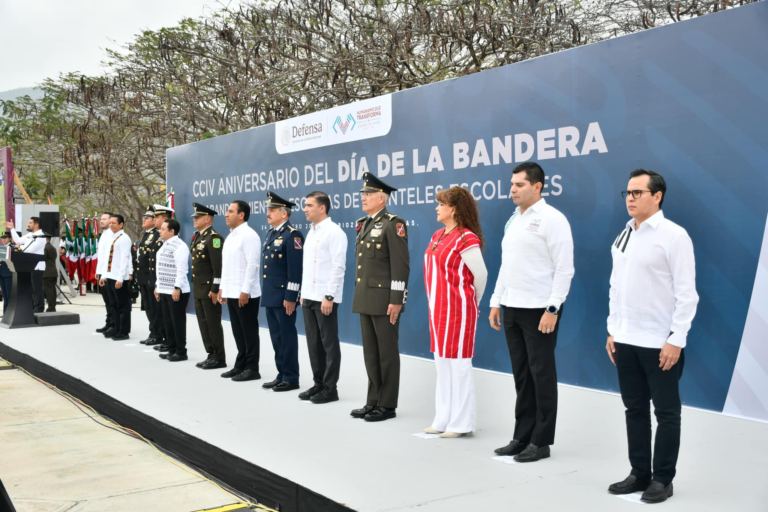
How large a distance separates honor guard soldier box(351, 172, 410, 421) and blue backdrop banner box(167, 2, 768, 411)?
149 centimetres

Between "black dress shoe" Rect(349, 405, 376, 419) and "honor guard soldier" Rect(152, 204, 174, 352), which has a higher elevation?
"honor guard soldier" Rect(152, 204, 174, 352)

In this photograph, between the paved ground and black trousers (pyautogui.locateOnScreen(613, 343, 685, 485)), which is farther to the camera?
the paved ground

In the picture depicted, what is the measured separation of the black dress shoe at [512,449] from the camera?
353cm

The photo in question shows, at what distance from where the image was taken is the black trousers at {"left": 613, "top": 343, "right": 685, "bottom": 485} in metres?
2.87

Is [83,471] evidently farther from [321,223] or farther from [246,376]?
[321,223]

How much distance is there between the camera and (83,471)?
401cm

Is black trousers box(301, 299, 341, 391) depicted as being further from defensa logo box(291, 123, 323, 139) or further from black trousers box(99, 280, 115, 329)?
black trousers box(99, 280, 115, 329)

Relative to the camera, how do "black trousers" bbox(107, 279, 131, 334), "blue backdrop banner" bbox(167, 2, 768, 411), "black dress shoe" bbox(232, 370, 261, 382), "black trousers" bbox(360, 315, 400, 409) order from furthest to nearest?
1. "black trousers" bbox(107, 279, 131, 334)
2. "black dress shoe" bbox(232, 370, 261, 382)
3. "black trousers" bbox(360, 315, 400, 409)
4. "blue backdrop banner" bbox(167, 2, 768, 411)

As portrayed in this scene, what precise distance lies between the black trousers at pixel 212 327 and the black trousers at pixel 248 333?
1.44 feet

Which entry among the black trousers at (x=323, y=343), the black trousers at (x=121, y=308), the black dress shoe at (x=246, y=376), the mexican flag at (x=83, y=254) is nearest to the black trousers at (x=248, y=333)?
the black dress shoe at (x=246, y=376)

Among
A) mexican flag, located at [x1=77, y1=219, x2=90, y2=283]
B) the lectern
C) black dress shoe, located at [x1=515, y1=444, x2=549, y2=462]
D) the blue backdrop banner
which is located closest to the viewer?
black dress shoe, located at [x1=515, y1=444, x2=549, y2=462]

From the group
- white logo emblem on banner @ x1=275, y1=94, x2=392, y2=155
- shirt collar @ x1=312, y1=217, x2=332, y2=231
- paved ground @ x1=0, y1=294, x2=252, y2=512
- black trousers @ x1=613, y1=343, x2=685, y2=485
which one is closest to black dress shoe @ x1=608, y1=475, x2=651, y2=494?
black trousers @ x1=613, y1=343, x2=685, y2=485

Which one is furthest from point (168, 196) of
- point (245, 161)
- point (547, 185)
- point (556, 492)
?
point (556, 492)

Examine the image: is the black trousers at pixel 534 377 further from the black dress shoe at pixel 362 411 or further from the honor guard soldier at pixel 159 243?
the honor guard soldier at pixel 159 243
